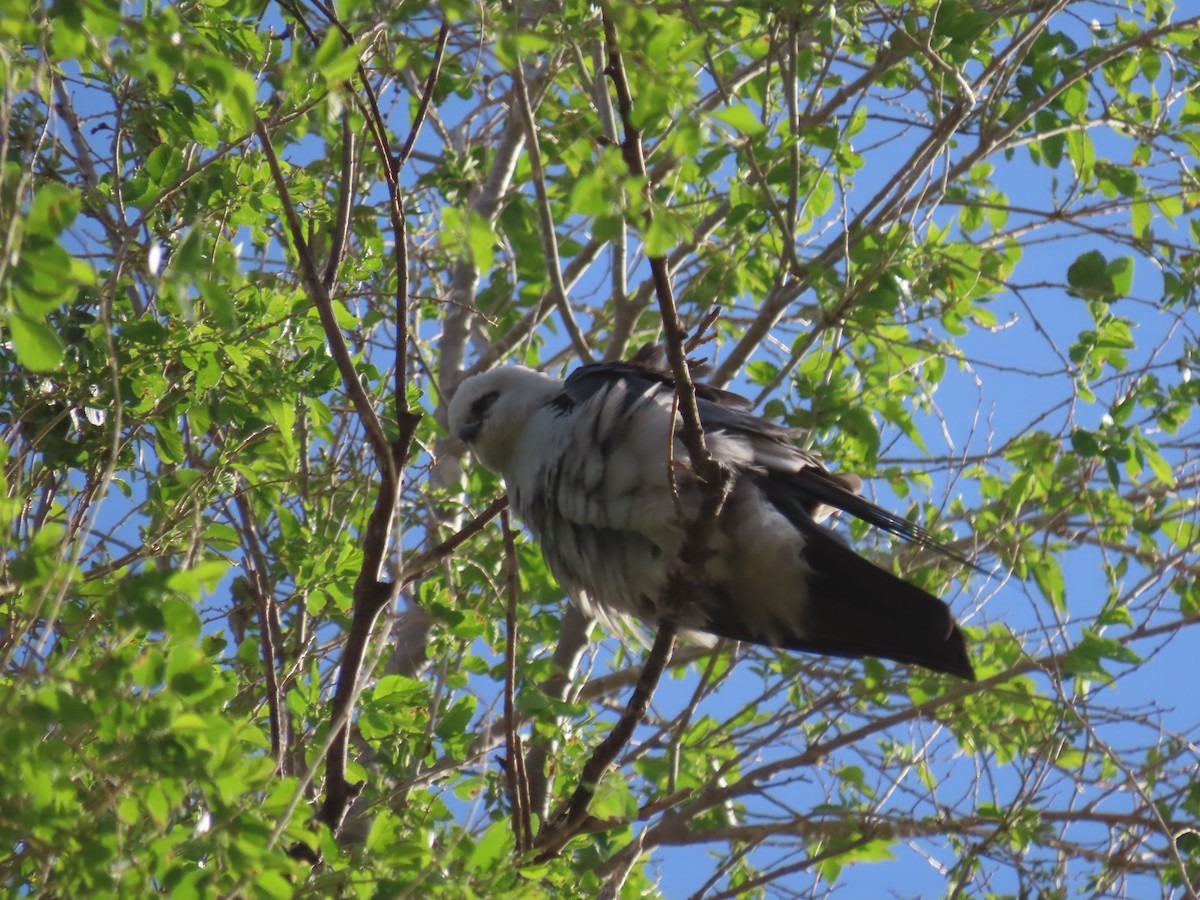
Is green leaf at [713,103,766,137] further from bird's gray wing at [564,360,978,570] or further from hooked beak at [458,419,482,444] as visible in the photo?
hooked beak at [458,419,482,444]

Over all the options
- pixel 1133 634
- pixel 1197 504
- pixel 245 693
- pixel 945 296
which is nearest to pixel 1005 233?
pixel 945 296

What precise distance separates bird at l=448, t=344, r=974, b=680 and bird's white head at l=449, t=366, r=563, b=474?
0.16 m

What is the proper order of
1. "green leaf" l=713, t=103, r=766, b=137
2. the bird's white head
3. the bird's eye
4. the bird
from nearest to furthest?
"green leaf" l=713, t=103, r=766, b=137 < the bird < the bird's white head < the bird's eye

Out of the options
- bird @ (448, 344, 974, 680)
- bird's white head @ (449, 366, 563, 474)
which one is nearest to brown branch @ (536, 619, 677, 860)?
bird @ (448, 344, 974, 680)

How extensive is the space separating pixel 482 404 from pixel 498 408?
0.11 metres

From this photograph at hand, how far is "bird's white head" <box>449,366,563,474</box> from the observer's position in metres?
4.72

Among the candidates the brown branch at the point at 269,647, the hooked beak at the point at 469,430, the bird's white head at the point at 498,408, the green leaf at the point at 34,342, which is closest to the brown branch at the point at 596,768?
the brown branch at the point at 269,647

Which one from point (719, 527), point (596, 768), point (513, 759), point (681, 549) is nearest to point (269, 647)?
point (513, 759)

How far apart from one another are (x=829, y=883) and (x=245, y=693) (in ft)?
8.51

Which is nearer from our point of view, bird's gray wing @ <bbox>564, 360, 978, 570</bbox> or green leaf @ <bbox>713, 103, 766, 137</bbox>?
green leaf @ <bbox>713, 103, 766, 137</bbox>

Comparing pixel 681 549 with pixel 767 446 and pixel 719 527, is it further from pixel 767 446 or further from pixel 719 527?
pixel 767 446

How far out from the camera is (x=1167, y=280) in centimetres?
534

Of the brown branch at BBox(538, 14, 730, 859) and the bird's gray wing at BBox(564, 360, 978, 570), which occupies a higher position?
the bird's gray wing at BBox(564, 360, 978, 570)

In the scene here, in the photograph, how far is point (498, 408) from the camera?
4.76 metres
